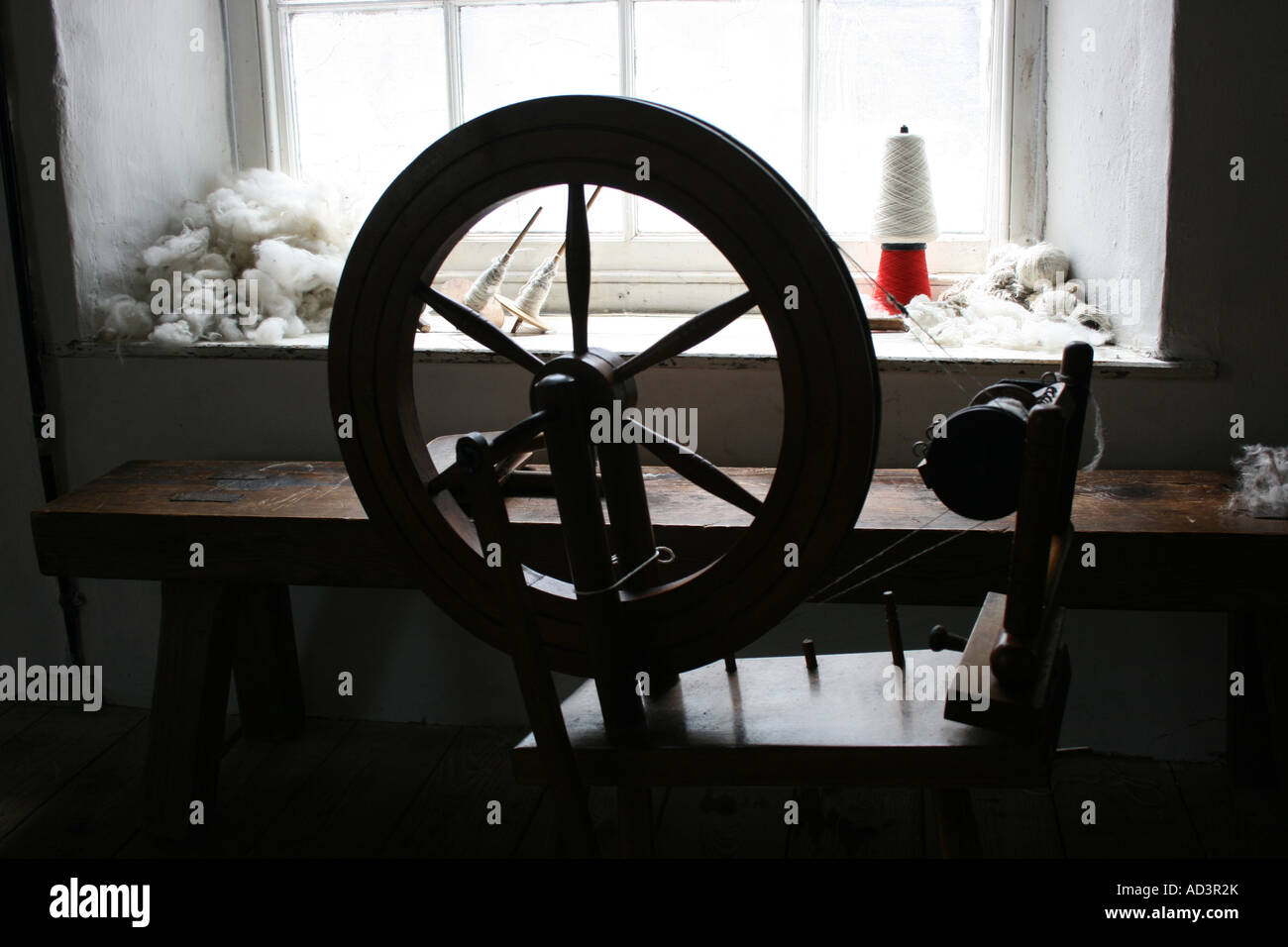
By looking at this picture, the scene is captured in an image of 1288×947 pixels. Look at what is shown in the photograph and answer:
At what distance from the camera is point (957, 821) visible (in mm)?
1393

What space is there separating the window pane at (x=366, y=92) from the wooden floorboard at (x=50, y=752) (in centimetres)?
120

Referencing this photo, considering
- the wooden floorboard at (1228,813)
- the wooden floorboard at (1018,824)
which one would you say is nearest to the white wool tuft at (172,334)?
the wooden floorboard at (1018,824)

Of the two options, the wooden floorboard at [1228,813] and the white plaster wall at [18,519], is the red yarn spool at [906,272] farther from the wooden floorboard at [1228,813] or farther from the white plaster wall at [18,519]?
the white plaster wall at [18,519]

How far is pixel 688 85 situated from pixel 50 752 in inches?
73.0

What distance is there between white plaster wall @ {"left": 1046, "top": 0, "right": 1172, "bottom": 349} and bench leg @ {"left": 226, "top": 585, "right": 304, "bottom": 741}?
1635 millimetres

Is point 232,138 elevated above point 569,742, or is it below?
above

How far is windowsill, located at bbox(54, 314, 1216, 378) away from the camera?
6.71 feet

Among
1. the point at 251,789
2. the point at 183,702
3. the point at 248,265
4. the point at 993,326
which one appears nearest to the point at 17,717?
the point at 251,789

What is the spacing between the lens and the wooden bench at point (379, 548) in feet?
5.61

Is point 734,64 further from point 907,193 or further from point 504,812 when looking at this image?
point 504,812
